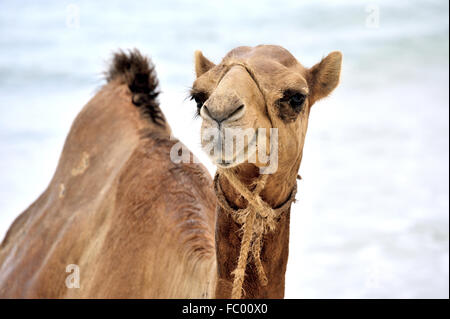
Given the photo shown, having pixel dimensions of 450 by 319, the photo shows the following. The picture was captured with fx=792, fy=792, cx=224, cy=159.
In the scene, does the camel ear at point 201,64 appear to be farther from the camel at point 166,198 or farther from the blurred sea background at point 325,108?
the blurred sea background at point 325,108

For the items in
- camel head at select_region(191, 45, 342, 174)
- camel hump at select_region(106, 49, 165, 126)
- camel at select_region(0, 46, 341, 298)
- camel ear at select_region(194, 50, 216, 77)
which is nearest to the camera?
camel head at select_region(191, 45, 342, 174)

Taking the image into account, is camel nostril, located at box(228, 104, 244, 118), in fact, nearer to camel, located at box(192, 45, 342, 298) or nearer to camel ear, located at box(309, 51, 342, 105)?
camel, located at box(192, 45, 342, 298)

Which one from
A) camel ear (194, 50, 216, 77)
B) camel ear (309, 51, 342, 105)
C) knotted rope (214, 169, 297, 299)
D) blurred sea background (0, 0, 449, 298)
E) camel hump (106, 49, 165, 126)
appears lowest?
knotted rope (214, 169, 297, 299)

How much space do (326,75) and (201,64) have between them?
0.42 metres

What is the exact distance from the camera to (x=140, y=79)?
360cm

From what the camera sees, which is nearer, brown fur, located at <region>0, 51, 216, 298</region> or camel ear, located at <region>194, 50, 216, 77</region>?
camel ear, located at <region>194, 50, 216, 77</region>

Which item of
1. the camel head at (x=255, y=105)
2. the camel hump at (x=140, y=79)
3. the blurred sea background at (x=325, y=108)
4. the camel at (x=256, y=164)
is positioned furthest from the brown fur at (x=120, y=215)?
the camel head at (x=255, y=105)

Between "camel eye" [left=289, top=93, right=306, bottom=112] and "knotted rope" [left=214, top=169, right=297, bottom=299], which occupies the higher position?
"camel eye" [left=289, top=93, right=306, bottom=112]

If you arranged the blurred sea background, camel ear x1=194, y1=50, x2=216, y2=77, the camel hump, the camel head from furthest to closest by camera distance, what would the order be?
the blurred sea background, the camel hump, camel ear x1=194, y1=50, x2=216, y2=77, the camel head

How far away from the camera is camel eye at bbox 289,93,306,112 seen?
225 cm

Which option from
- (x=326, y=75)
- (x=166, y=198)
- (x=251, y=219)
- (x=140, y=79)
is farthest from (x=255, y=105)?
(x=140, y=79)

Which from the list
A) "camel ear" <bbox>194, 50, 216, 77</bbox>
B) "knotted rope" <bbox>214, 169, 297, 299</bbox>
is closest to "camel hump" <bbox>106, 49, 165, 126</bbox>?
"camel ear" <bbox>194, 50, 216, 77</bbox>
